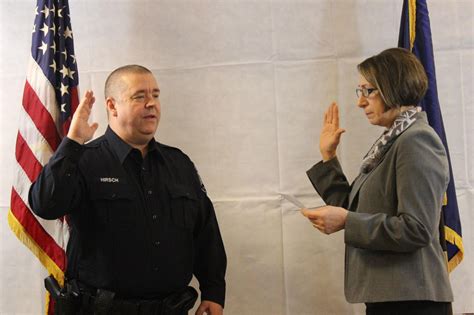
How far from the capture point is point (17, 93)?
2.82 m

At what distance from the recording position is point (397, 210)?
178 centimetres

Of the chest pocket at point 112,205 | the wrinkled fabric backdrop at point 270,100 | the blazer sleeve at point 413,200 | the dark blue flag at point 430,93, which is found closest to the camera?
the blazer sleeve at point 413,200

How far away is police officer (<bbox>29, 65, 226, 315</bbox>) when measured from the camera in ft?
6.42

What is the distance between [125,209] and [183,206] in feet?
0.76

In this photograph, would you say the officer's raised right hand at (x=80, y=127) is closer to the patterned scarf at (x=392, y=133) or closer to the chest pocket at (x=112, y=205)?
the chest pocket at (x=112, y=205)

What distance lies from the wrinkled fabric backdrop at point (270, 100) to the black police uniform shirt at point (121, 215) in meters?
0.55

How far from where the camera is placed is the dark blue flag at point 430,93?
94.1 inches

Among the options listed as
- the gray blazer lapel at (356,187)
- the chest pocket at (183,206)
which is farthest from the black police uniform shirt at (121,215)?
the gray blazer lapel at (356,187)

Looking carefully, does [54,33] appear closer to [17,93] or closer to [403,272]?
[17,93]

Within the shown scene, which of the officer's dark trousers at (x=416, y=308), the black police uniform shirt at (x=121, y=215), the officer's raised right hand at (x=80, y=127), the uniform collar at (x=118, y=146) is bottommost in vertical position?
the officer's dark trousers at (x=416, y=308)

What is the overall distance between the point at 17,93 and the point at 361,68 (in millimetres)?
1758

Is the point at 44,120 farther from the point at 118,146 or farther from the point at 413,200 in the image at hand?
the point at 413,200

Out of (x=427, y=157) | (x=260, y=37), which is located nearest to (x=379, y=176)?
(x=427, y=157)

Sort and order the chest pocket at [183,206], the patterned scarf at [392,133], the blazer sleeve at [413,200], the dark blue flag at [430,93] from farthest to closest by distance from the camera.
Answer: the dark blue flag at [430,93], the chest pocket at [183,206], the patterned scarf at [392,133], the blazer sleeve at [413,200]
